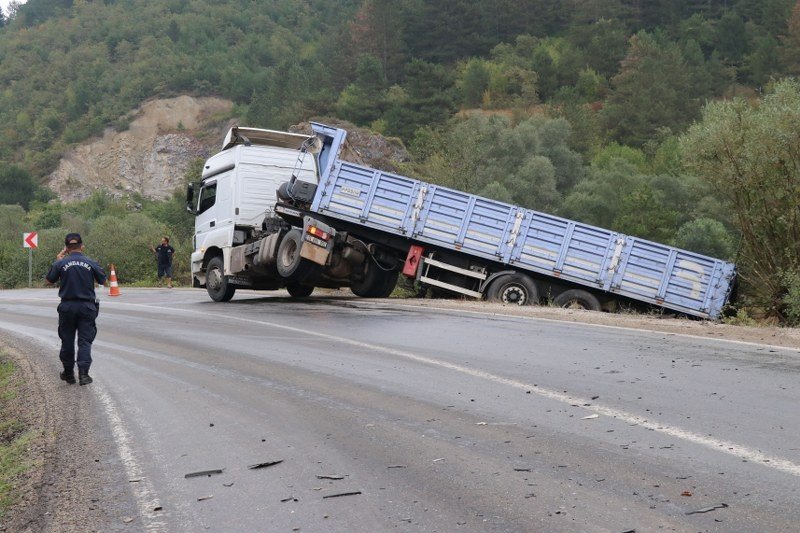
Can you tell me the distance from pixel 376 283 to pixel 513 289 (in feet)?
12.1

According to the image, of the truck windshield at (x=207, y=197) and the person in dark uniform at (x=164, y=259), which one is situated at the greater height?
the truck windshield at (x=207, y=197)

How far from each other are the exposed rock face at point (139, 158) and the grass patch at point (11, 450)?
9318 cm

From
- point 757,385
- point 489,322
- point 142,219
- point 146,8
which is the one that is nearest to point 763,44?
point 142,219

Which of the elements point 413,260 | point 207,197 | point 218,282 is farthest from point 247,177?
point 413,260

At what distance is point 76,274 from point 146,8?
510ft

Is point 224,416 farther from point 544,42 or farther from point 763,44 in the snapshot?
point 544,42

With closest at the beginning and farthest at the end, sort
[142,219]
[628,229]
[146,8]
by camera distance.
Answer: [628,229], [142,219], [146,8]

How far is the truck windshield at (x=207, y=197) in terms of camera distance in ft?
69.7

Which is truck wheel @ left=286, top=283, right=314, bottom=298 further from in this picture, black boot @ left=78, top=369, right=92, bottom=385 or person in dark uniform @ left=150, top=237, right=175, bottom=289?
black boot @ left=78, top=369, right=92, bottom=385

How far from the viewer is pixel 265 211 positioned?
20.6 metres

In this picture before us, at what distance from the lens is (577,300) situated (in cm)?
1845

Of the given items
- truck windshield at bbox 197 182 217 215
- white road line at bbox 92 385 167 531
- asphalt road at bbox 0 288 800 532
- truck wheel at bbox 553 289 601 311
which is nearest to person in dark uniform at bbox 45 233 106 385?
asphalt road at bbox 0 288 800 532

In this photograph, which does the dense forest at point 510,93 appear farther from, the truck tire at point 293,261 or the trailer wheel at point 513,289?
the truck tire at point 293,261

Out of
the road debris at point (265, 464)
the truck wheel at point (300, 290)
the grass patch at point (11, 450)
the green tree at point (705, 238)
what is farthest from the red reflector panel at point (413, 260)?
the green tree at point (705, 238)
